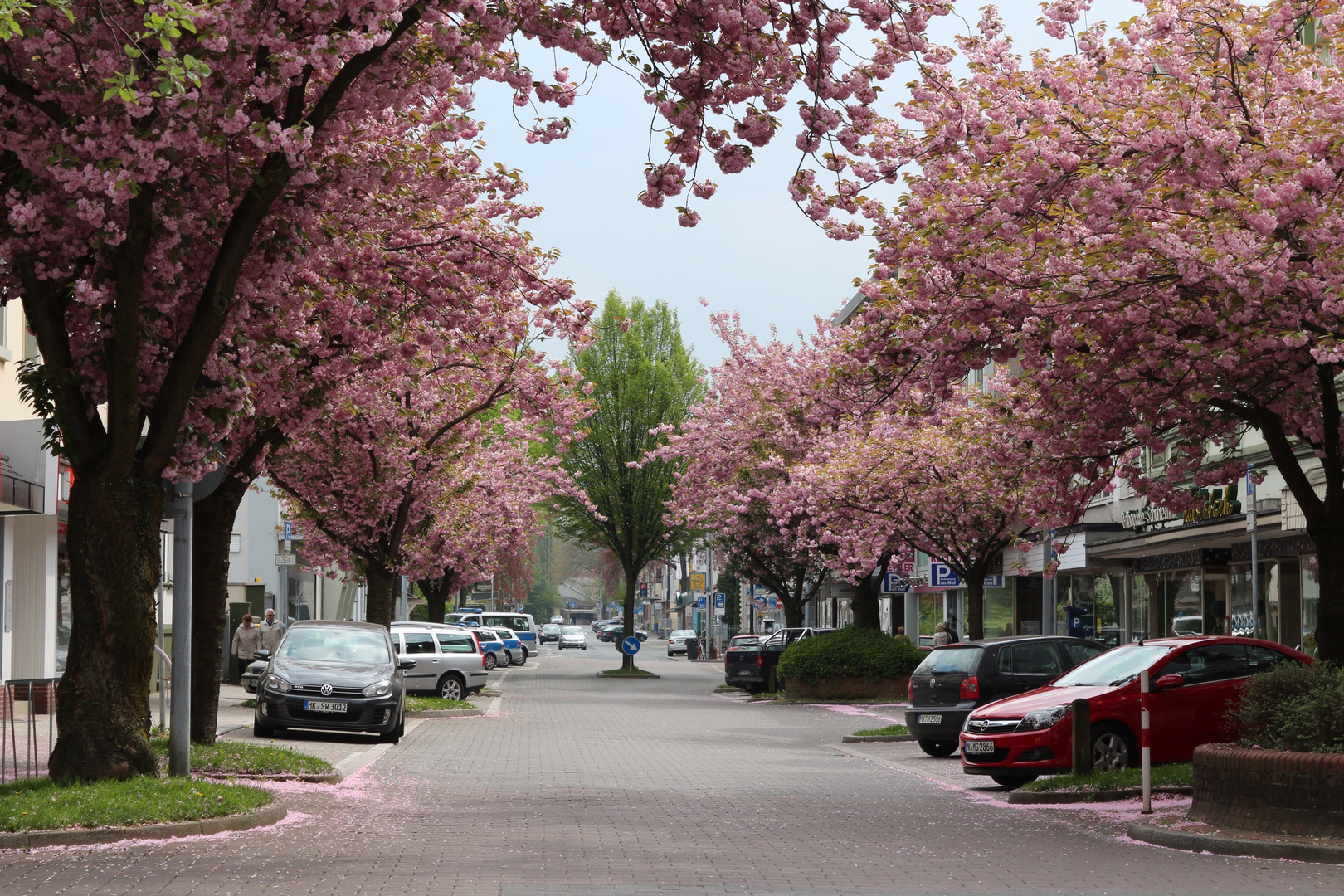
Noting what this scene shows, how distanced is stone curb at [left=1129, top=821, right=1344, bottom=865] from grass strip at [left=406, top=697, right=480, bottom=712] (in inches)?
739

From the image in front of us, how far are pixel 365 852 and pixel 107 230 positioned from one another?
15.3ft

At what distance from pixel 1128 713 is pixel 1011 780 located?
1491 mm

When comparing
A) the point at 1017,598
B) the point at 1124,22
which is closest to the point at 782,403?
the point at 1017,598

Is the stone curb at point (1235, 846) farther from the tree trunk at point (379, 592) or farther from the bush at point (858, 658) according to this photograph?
the bush at point (858, 658)

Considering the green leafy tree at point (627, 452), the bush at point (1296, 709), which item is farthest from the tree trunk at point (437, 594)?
the bush at point (1296, 709)

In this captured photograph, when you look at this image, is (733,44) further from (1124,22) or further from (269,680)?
(269,680)

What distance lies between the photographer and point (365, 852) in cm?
1012

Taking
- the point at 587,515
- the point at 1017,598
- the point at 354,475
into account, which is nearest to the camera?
the point at 354,475

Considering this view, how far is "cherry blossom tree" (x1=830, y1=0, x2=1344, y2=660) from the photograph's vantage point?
477 inches

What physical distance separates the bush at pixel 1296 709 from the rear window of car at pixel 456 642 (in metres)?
23.6

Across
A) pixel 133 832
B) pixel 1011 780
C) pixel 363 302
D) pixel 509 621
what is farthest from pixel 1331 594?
pixel 509 621

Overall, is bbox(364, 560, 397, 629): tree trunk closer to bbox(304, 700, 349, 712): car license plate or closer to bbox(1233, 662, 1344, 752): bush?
bbox(304, 700, 349, 712): car license plate

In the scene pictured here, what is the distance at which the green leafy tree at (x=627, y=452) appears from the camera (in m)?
54.0

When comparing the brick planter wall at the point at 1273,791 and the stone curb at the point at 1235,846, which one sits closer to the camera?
the stone curb at the point at 1235,846
